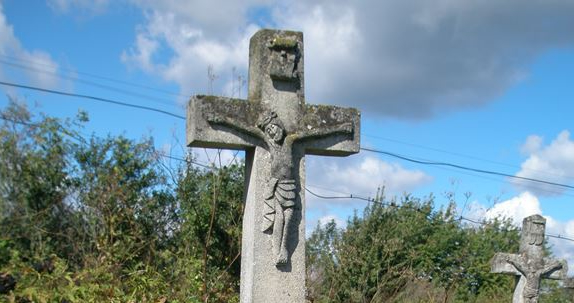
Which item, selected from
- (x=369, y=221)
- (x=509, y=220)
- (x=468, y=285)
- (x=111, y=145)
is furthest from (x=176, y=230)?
(x=509, y=220)

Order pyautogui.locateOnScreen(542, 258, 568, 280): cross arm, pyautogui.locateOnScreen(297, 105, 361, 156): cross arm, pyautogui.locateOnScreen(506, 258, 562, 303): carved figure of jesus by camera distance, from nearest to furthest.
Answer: pyautogui.locateOnScreen(297, 105, 361, 156): cross arm < pyautogui.locateOnScreen(506, 258, 562, 303): carved figure of jesus < pyautogui.locateOnScreen(542, 258, 568, 280): cross arm

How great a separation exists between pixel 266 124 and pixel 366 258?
833 cm

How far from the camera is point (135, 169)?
51.9ft

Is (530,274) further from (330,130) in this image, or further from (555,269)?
(330,130)

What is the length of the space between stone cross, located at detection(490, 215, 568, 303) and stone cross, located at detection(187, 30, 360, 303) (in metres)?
5.81

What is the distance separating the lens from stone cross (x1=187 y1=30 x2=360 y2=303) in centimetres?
691

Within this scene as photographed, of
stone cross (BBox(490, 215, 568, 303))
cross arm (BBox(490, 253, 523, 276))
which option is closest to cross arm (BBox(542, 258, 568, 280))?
stone cross (BBox(490, 215, 568, 303))

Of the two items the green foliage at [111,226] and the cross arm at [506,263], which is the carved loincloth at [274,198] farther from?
the cross arm at [506,263]

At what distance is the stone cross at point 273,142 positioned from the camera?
6.91 m

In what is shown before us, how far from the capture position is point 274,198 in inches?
275

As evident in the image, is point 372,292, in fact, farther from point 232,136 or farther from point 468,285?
point 468,285

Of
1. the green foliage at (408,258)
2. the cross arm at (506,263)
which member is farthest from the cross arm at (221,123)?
the cross arm at (506,263)

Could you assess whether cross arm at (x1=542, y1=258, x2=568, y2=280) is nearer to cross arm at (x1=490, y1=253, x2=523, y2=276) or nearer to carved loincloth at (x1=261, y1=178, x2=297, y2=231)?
cross arm at (x1=490, y1=253, x2=523, y2=276)

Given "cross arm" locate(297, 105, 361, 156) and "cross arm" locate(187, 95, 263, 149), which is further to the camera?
"cross arm" locate(297, 105, 361, 156)
